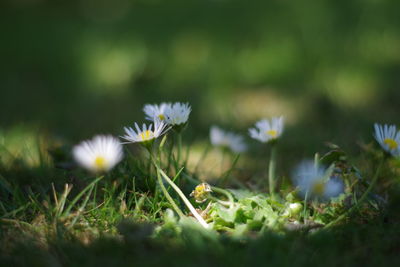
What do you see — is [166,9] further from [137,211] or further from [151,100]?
[137,211]

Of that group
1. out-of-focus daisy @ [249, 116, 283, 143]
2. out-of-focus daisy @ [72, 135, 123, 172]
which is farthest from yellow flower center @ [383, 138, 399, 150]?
out-of-focus daisy @ [72, 135, 123, 172]

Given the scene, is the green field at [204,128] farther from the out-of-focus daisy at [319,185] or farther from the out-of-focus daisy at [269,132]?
the out-of-focus daisy at [269,132]

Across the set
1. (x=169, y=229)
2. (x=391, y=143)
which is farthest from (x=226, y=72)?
(x=169, y=229)

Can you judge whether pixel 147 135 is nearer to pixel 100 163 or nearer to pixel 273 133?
pixel 100 163

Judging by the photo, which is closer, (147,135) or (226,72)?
(147,135)

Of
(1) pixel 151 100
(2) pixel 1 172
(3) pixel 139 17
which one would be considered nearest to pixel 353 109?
(1) pixel 151 100
